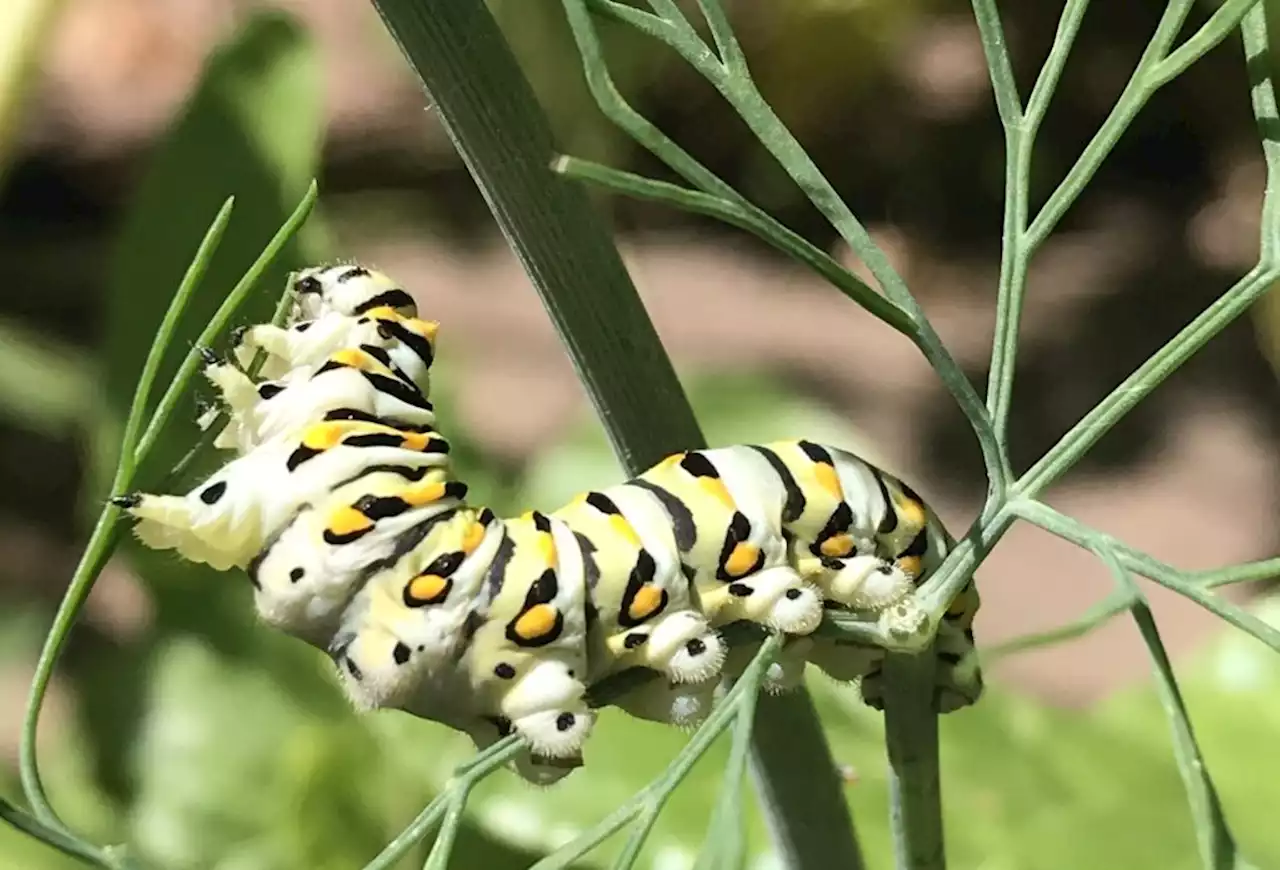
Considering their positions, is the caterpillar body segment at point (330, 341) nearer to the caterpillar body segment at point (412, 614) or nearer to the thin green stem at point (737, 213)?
the caterpillar body segment at point (412, 614)

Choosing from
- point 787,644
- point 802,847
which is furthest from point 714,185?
point 802,847

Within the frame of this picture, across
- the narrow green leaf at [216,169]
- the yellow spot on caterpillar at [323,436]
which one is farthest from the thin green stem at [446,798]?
the narrow green leaf at [216,169]

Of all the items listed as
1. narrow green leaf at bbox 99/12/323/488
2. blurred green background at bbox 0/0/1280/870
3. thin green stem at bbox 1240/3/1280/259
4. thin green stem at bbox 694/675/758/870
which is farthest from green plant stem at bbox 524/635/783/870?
narrow green leaf at bbox 99/12/323/488

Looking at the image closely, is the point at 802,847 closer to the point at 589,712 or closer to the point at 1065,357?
the point at 589,712

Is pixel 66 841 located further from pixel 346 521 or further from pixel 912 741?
pixel 912 741

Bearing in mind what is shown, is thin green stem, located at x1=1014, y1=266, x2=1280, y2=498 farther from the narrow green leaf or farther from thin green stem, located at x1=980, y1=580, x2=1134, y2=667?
the narrow green leaf

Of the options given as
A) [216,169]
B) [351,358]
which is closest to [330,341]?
[351,358]

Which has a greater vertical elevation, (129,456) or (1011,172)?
(1011,172)
